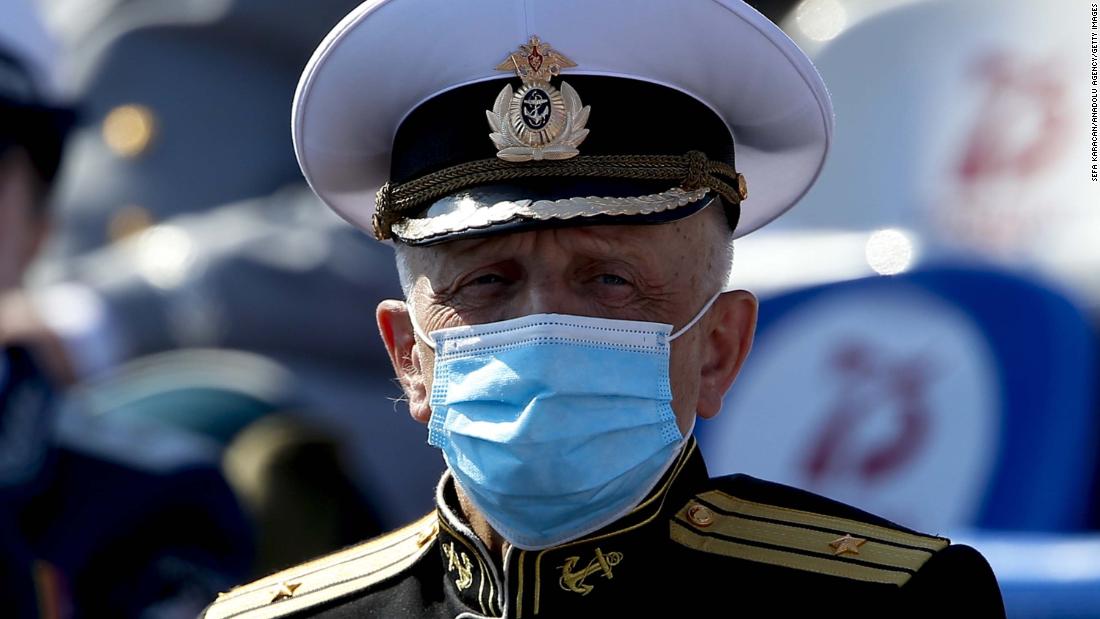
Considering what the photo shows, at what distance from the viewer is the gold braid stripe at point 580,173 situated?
263cm

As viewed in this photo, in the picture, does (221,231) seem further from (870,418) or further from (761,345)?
(870,418)

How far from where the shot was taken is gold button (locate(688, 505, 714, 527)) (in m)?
2.72

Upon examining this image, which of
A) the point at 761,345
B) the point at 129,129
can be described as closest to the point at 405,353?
the point at 761,345

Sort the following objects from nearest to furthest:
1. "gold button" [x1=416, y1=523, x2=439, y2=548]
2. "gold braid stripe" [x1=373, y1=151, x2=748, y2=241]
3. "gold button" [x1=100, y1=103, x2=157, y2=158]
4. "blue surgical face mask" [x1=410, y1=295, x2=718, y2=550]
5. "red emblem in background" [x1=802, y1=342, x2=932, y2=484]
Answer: "blue surgical face mask" [x1=410, y1=295, x2=718, y2=550] → "gold braid stripe" [x1=373, y1=151, x2=748, y2=241] → "gold button" [x1=416, y1=523, x2=439, y2=548] → "red emblem in background" [x1=802, y1=342, x2=932, y2=484] → "gold button" [x1=100, y1=103, x2=157, y2=158]

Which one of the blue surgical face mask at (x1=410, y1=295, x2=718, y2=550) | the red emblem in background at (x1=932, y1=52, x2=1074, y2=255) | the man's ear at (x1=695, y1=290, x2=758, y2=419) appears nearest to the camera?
the blue surgical face mask at (x1=410, y1=295, x2=718, y2=550)

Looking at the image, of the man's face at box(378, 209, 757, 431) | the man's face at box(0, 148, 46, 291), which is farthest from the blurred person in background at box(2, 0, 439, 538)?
the man's face at box(378, 209, 757, 431)

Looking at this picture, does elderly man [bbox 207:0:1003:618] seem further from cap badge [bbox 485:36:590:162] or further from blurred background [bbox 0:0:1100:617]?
blurred background [bbox 0:0:1100:617]

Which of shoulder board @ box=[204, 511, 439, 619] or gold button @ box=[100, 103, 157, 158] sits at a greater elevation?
shoulder board @ box=[204, 511, 439, 619]

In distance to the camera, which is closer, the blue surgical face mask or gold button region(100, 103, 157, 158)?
the blue surgical face mask

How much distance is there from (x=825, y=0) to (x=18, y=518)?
14.3ft

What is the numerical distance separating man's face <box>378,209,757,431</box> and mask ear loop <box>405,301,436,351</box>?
11 mm

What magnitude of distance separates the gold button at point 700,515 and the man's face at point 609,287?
0.43 feet

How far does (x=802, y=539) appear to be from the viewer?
271cm

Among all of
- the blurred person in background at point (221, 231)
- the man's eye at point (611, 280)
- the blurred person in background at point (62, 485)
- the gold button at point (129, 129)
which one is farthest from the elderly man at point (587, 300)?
the gold button at point (129, 129)
